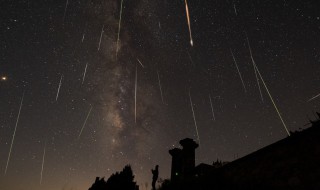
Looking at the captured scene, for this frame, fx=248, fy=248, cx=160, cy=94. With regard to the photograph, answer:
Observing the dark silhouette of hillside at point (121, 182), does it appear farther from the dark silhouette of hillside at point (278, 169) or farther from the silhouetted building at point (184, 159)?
the dark silhouette of hillside at point (278, 169)

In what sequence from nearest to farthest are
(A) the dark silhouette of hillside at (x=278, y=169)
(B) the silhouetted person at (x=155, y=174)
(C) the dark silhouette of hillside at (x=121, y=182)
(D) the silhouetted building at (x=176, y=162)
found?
(A) the dark silhouette of hillside at (x=278, y=169)
(B) the silhouetted person at (x=155, y=174)
(C) the dark silhouette of hillside at (x=121, y=182)
(D) the silhouetted building at (x=176, y=162)

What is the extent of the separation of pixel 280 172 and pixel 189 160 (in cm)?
1000

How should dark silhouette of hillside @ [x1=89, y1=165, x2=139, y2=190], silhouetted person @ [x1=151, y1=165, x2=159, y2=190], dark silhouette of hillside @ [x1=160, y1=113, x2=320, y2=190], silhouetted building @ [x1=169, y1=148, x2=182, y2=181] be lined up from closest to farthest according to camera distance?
dark silhouette of hillside @ [x1=160, y1=113, x2=320, y2=190], silhouetted person @ [x1=151, y1=165, x2=159, y2=190], dark silhouette of hillside @ [x1=89, y1=165, x2=139, y2=190], silhouetted building @ [x1=169, y1=148, x2=182, y2=181]

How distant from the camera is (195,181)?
36.4ft

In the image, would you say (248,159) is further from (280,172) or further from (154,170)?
(154,170)

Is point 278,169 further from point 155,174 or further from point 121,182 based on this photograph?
point 121,182

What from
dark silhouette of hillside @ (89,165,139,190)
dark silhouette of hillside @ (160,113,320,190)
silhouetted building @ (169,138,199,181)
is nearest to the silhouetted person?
silhouetted building @ (169,138,199,181)

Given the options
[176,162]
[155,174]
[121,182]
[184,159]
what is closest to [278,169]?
[184,159]

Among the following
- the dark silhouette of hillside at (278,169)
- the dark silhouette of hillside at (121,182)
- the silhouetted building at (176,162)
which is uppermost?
the silhouetted building at (176,162)

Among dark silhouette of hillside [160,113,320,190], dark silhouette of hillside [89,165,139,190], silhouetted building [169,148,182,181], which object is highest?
silhouetted building [169,148,182,181]

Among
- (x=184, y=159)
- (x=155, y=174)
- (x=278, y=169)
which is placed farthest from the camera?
(x=184, y=159)

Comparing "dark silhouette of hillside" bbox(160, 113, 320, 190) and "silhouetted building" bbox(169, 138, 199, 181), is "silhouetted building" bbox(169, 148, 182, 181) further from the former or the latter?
"dark silhouette of hillside" bbox(160, 113, 320, 190)

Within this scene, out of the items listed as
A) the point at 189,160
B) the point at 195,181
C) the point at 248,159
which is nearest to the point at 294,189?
the point at 248,159

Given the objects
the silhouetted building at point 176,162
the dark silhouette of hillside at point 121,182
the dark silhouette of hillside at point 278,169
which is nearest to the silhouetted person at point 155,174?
the silhouetted building at point 176,162
